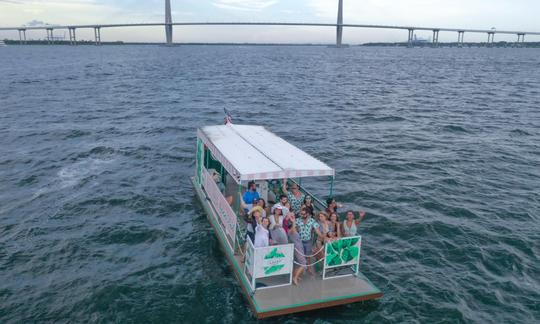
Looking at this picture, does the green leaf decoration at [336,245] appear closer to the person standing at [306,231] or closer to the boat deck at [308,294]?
the person standing at [306,231]

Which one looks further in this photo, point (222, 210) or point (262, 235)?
point (222, 210)

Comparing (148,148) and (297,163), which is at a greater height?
(297,163)

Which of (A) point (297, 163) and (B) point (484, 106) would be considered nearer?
(A) point (297, 163)

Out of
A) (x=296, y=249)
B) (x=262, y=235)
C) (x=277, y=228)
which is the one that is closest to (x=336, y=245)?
(x=296, y=249)

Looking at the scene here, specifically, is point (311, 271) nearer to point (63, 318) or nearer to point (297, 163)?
point (297, 163)

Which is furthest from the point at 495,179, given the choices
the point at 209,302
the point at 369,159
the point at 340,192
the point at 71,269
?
the point at 71,269

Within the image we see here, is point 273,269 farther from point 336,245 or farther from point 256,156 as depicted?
point 256,156
